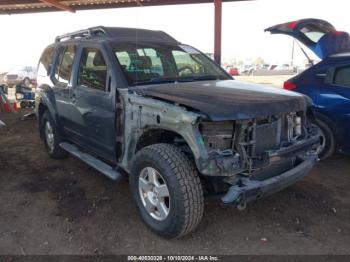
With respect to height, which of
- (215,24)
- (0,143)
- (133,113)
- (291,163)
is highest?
(215,24)

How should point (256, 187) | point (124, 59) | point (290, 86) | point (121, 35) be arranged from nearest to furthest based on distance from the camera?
point (256, 187), point (124, 59), point (121, 35), point (290, 86)

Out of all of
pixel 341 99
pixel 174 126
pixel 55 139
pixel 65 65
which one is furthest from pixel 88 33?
pixel 341 99

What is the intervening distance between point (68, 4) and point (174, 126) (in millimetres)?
9285

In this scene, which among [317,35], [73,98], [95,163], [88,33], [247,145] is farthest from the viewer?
[317,35]

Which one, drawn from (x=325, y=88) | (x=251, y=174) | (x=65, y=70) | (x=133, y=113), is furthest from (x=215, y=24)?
(x=251, y=174)

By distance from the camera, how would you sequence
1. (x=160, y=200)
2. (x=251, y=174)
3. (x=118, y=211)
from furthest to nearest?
1. (x=118, y=211)
2. (x=160, y=200)
3. (x=251, y=174)

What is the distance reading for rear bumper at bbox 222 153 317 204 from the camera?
283 centimetres

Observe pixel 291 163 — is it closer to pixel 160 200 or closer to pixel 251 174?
pixel 251 174

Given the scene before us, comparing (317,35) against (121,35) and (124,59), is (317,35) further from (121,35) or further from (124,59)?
(124,59)

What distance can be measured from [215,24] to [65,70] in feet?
14.0

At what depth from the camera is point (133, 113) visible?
3.55 metres

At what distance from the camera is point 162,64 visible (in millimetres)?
4250

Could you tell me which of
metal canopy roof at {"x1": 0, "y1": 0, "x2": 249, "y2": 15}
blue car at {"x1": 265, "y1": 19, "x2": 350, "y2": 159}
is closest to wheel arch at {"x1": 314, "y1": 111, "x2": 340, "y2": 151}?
blue car at {"x1": 265, "y1": 19, "x2": 350, "y2": 159}

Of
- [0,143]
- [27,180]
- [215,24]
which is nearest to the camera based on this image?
[27,180]
